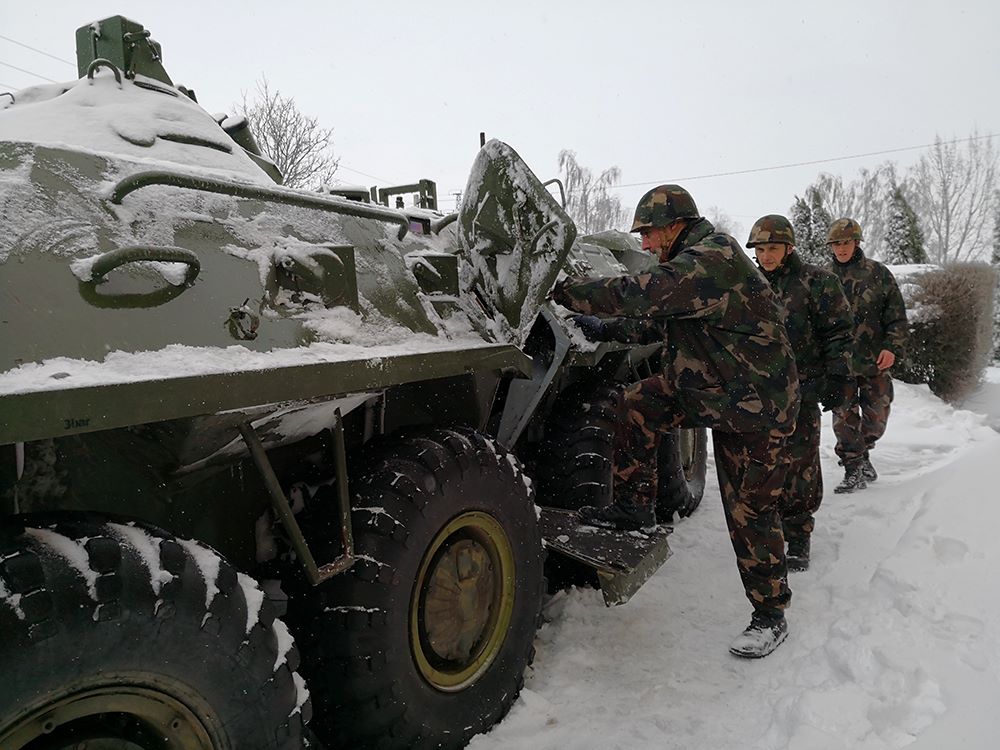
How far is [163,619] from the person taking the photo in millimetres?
1497

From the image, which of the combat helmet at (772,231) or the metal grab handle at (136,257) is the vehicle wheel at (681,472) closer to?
the combat helmet at (772,231)

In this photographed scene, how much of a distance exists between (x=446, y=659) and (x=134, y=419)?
138cm

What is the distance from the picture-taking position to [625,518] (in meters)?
3.46

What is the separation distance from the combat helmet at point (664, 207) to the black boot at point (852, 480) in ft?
10.0

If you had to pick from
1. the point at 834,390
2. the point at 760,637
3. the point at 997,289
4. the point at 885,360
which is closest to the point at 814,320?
the point at 834,390

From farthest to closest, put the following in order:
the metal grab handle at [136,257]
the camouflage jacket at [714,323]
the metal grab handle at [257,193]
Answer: the camouflage jacket at [714,323]
the metal grab handle at [257,193]
the metal grab handle at [136,257]

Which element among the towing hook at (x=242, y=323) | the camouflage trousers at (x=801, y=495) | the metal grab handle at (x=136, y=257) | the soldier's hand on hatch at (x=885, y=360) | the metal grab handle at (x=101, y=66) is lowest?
the camouflage trousers at (x=801, y=495)

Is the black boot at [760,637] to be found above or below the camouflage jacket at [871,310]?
below

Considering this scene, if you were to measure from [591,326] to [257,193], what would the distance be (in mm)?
2123

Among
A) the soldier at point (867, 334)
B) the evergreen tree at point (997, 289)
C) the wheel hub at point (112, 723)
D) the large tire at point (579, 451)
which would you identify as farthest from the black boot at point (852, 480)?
the evergreen tree at point (997, 289)

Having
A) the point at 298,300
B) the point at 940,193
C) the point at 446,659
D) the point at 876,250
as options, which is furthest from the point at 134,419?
the point at 876,250

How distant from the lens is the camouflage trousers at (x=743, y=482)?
3.27m

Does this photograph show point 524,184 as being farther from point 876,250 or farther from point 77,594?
point 876,250

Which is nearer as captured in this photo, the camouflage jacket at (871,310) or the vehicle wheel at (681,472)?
the vehicle wheel at (681,472)
